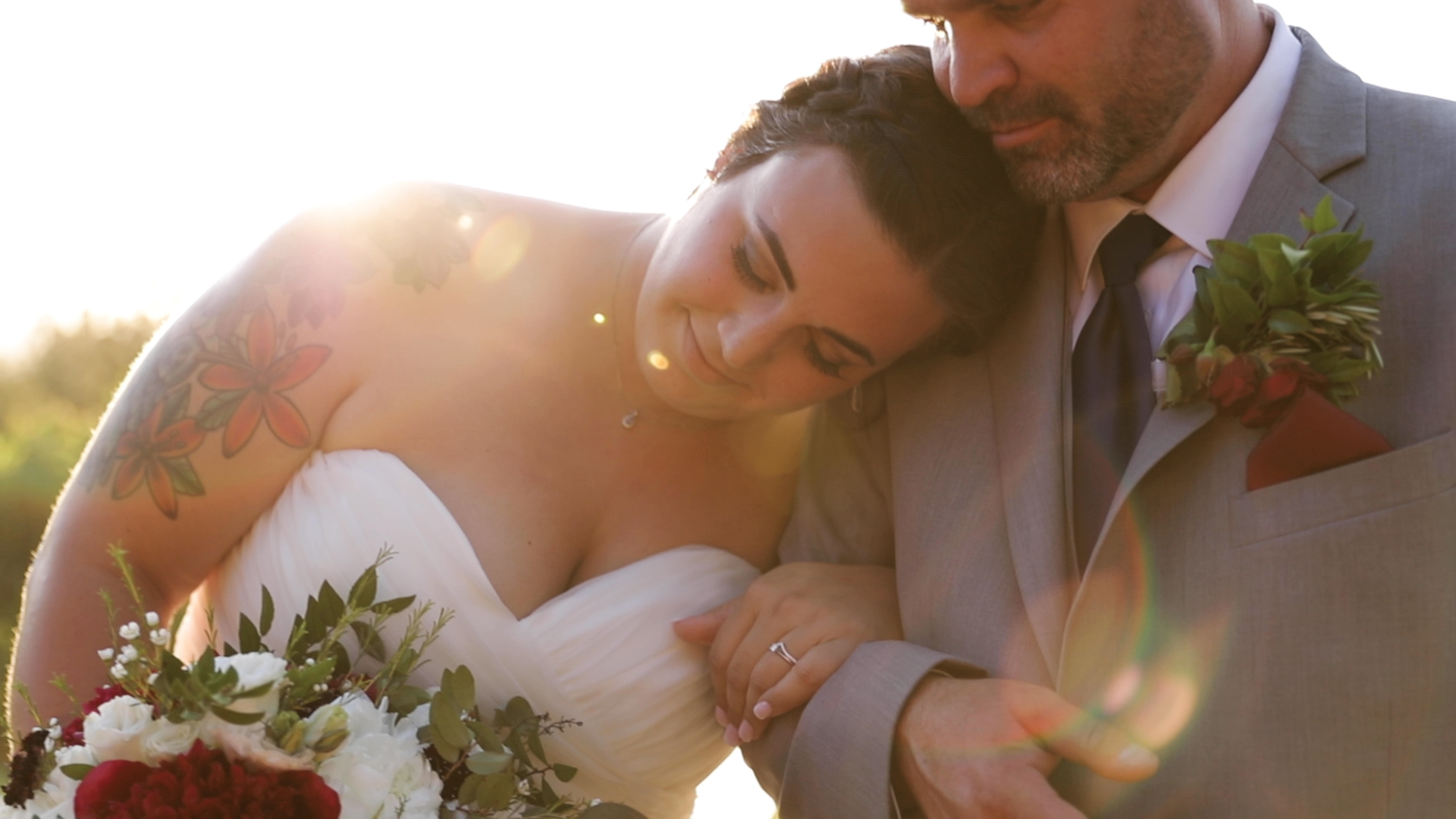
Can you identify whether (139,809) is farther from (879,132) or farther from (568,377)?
(879,132)

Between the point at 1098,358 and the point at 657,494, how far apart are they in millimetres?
1253

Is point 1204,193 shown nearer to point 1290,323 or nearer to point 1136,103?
point 1136,103

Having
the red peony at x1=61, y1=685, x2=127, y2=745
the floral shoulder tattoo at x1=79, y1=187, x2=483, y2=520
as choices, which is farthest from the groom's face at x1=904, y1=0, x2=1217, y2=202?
the red peony at x1=61, y1=685, x2=127, y2=745

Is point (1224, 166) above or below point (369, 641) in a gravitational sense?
above

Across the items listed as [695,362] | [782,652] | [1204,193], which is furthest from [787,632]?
[1204,193]

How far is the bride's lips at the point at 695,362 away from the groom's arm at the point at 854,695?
17.6 inches

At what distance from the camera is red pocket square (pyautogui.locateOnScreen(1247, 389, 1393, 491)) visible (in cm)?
222

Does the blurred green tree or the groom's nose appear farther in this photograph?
the blurred green tree

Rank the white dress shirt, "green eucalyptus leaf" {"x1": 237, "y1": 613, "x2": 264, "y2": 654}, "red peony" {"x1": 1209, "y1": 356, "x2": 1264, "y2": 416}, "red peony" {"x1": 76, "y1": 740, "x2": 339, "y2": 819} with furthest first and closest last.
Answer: the white dress shirt
"green eucalyptus leaf" {"x1": 237, "y1": 613, "x2": 264, "y2": 654}
"red peony" {"x1": 1209, "y1": 356, "x2": 1264, "y2": 416}
"red peony" {"x1": 76, "y1": 740, "x2": 339, "y2": 819}

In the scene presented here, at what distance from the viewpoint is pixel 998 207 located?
2977 millimetres

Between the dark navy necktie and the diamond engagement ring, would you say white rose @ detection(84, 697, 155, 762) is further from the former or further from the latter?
the dark navy necktie

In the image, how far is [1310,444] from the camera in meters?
2.26

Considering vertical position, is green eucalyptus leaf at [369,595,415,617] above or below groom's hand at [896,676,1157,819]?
above

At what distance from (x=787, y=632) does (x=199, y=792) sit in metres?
1.33
